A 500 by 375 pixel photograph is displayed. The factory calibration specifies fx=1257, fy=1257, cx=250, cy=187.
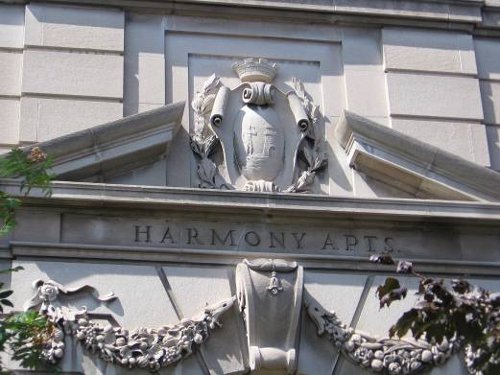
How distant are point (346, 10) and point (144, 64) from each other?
2767 millimetres

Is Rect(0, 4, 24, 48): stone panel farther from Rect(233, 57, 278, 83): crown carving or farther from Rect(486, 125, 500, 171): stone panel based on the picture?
Rect(486, 125, 500, 171): stone panel

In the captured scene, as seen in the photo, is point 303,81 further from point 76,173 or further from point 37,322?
point 37,322

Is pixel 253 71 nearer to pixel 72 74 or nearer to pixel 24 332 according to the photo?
pixel 72 74

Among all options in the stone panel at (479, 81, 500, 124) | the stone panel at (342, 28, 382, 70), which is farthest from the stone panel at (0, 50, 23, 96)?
the stone panel at (479, 81, 500, 124)

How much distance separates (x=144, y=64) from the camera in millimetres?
15633

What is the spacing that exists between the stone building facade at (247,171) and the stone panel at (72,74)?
0.02 meters

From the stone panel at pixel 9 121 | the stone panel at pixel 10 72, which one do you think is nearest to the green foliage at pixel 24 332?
the stone panel at pixel 9 121

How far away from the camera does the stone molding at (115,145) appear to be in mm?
14312

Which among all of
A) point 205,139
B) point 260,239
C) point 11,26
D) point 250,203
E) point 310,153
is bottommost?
point 260,239

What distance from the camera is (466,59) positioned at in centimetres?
1648

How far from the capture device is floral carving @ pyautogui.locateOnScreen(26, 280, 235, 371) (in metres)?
13.5

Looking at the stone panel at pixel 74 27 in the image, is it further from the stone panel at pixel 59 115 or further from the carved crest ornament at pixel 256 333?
the carved crest ornament at pixel 256 333

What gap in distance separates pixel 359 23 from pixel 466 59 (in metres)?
1.48

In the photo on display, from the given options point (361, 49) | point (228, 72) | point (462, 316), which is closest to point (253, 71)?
point (228, 72)
